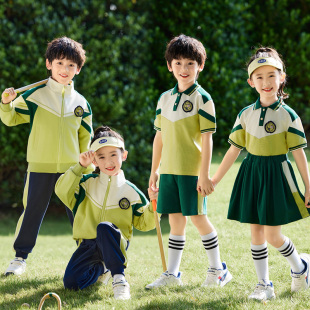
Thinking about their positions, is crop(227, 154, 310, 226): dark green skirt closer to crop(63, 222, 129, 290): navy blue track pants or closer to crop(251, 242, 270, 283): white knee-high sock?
crop(251, 242, 270, 283): white knee-high sock

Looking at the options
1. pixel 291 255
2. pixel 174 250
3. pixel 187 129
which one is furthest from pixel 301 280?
pixel 187 129

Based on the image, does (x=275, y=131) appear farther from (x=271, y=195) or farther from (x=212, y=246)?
(x=212, y=246)

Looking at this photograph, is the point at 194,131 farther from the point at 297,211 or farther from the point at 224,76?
the point at 224,76

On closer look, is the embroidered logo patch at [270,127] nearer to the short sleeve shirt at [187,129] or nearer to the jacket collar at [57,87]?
the short sleeve shirt at [187,129]

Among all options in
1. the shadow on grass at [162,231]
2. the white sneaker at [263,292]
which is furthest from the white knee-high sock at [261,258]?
the shadow on grass at [162,231]

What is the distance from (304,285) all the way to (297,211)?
57 centimetres

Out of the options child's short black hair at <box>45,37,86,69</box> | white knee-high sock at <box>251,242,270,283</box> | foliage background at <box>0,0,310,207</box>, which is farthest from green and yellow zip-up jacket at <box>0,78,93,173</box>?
foliage background at <box>0,0,310,207</box>

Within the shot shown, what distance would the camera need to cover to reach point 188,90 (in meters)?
3.74

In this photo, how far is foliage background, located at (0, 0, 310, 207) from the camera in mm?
6266

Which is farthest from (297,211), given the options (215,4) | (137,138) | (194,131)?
(215,4)

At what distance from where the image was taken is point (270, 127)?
135 inches

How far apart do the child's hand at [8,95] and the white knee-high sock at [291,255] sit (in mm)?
2137

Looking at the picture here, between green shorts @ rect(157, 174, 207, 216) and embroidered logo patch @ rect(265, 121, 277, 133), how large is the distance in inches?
23.5

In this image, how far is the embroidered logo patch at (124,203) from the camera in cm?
387
